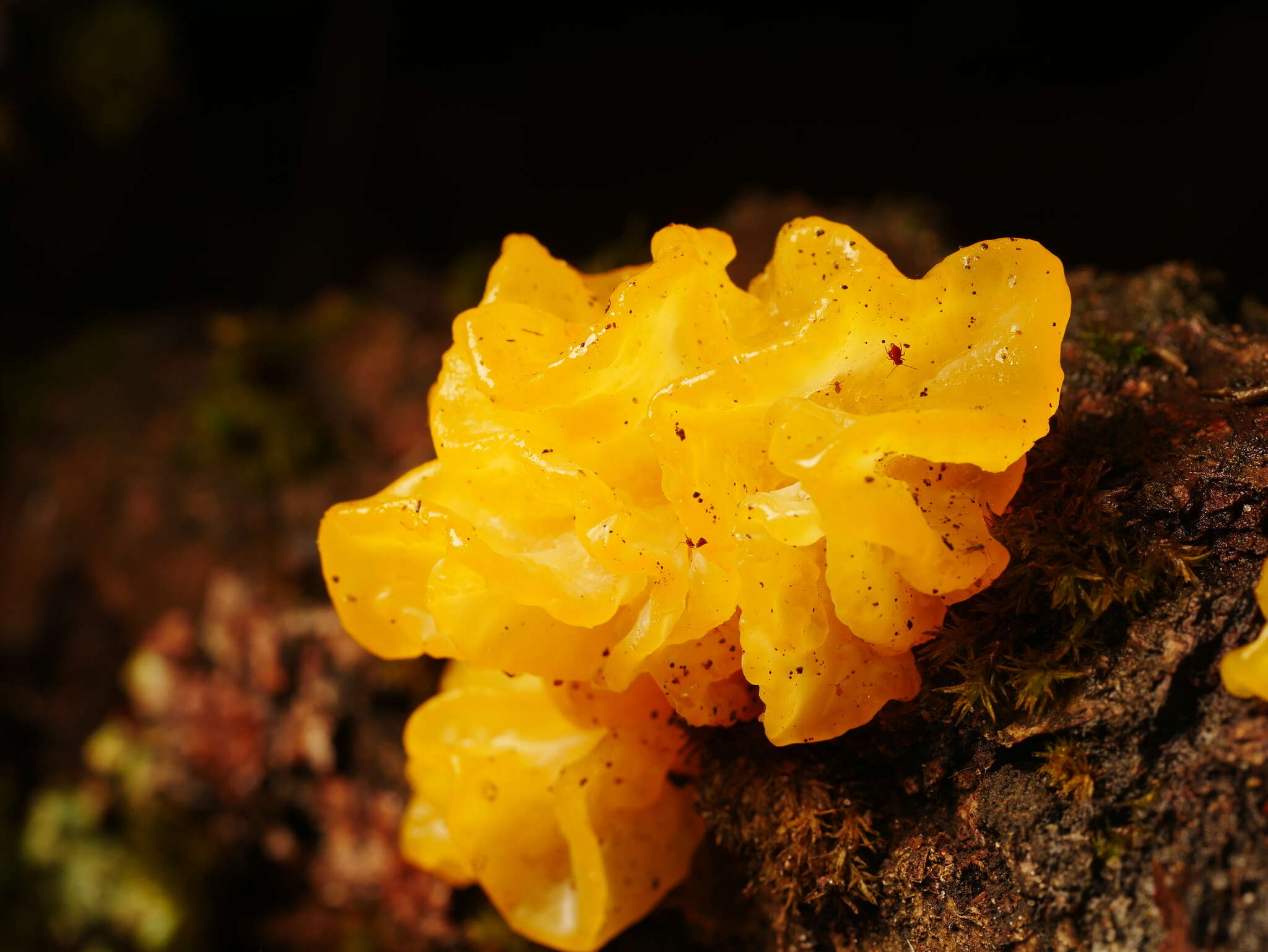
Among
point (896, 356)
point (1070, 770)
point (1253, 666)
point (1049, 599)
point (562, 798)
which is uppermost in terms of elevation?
point (896, 356)

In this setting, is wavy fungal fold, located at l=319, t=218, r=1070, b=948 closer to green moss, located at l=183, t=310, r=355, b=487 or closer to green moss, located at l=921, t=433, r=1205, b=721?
green moss, located at l=921, t=433, r=1205, b=721

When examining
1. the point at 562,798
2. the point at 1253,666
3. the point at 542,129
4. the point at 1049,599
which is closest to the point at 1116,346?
the point at 1049,599

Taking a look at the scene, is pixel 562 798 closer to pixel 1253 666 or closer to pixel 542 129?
pixel 1253 666

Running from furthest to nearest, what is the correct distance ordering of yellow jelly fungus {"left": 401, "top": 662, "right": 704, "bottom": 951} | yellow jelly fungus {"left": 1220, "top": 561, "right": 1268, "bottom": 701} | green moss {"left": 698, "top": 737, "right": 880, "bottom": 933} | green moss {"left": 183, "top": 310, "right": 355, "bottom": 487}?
green moss {"left": 183, "top": 310, "right": 355, "bottom": 487}, yellow jelly fungus {"left": 401, "top": 662, "right": 704, "bottom": 951}, green moss {"left": 698, "top": 737, "right": 880, "bottom": 933}, yellow jelly fungus {"left": 1220, "top": 561, "right": 1268, "bottom": 701}

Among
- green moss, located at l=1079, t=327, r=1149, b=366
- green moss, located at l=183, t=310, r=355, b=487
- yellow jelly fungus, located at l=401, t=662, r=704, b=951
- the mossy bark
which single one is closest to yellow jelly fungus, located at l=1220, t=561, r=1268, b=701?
the mossy bark

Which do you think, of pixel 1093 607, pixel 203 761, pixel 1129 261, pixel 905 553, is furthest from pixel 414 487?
pixel 1129 261
